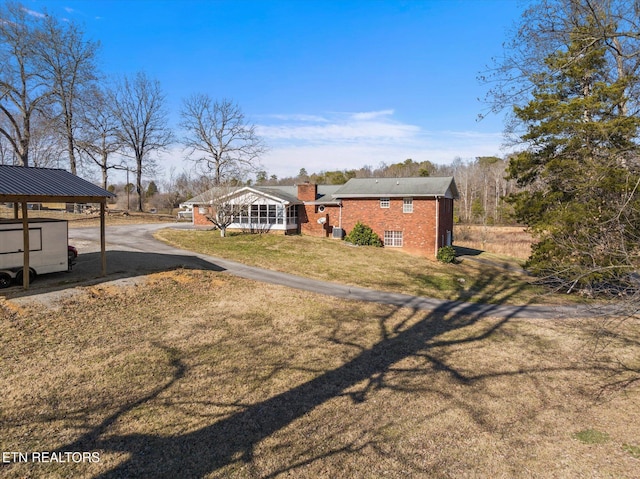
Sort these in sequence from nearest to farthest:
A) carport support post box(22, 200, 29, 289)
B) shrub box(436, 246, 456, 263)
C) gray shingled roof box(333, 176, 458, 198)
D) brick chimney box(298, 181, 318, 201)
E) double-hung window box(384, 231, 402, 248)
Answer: carport support post box(22, 200, 29, 289) < shrub box(436, 246, 456, 263) < gray shingled roof box(333, 176, 458, 198) < double-hung window box(384, 231, 402, 248) < brick chimney box(298, 181, 318, 201)

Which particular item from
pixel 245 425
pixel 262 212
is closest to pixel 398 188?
pixel 262 212

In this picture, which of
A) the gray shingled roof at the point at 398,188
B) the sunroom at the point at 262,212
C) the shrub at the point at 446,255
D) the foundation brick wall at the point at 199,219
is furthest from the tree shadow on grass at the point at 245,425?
the foundation brick wall at the point at 199,219

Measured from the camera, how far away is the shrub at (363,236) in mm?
29781

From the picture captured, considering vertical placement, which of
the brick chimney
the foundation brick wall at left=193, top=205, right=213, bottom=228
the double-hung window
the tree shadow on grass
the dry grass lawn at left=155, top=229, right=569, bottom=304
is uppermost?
the brick chimney

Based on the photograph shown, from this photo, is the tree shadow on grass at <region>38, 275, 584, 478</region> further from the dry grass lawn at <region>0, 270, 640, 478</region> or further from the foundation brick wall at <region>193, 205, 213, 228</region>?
the foundation brick wall at <region>193, 205, 213, 228</region>

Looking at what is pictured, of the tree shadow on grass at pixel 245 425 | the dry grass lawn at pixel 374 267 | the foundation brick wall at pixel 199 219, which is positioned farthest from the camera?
the foundation brick wall at pixel 199 219

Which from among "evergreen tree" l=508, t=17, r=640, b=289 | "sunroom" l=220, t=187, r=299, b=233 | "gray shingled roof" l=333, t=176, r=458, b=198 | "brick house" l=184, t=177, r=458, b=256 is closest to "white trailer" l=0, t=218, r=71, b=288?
"brick house" l=184, t=177, r=458, b=256

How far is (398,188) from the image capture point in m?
30.3

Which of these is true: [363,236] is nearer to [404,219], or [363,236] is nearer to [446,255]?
[404,219]

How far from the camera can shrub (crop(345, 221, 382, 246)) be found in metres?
29.8

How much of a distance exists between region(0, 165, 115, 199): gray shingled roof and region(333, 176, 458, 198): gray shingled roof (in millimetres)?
20310

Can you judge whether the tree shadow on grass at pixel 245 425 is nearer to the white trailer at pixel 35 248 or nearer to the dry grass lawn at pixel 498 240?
the white trailer at pixel 35 248

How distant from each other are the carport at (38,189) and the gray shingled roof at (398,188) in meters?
20.4

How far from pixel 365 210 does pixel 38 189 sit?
22.7m
